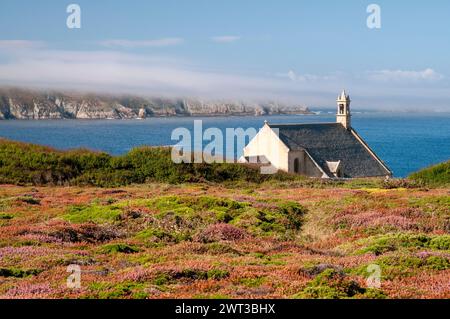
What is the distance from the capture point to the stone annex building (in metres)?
74.6

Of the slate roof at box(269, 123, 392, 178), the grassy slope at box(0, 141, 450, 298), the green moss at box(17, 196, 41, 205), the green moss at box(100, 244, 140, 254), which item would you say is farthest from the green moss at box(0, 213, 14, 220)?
the slate roof at box(269, 123, 392, 178)

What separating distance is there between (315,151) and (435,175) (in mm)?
23253

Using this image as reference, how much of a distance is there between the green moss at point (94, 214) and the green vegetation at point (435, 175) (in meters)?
35.0

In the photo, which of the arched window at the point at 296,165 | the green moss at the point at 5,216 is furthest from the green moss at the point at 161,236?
the arched window at the point at 296,165

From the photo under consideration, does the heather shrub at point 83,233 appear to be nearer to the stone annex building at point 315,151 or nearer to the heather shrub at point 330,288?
the heather shrub at point 330,288

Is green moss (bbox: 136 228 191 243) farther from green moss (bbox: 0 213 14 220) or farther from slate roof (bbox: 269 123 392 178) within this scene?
slate roof (bbox: 269 123 392 178)

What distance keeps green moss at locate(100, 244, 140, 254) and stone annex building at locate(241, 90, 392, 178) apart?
176 ft

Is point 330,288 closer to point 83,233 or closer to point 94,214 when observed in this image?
point 83,233

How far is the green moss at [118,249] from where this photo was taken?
1889 cm

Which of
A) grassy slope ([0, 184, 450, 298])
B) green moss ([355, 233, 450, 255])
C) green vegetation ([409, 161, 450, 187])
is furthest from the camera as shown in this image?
green vegetation ([409, 161, 450, 187])

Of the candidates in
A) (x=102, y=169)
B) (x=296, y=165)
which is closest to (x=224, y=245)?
(x=102, y=169)

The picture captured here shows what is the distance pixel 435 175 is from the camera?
55812 mm
